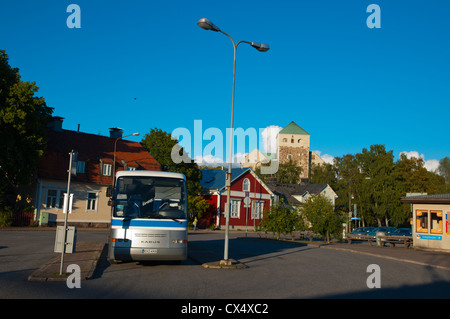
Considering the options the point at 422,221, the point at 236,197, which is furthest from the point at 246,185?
the point at 422,221

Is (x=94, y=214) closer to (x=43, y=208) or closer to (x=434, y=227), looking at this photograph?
(x=43, y=208)

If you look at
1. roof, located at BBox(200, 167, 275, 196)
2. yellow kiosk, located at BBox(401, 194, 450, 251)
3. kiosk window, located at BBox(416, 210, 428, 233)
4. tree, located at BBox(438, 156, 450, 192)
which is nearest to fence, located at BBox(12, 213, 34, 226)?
roof, located at BBox(200, 167, 275, 196)

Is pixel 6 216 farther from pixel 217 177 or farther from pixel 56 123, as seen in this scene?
pixel 217 177

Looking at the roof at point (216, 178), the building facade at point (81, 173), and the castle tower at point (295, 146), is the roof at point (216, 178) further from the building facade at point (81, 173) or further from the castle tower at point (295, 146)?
the castle tower at point (295, 146)

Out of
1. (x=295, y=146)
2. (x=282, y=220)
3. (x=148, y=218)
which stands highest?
(x=295, y=146)

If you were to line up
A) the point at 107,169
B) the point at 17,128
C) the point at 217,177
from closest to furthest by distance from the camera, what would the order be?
1. the point at 17,128
2. the point at 107,169
3. the point at 217,177

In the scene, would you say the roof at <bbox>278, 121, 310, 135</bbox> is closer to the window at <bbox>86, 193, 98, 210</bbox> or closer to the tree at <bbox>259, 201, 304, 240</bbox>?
the window at <bbox>86, 193, 98, 210</bbox>

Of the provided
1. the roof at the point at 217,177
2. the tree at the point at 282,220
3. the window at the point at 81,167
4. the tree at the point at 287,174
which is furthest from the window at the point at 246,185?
the tree at the point at 287,174

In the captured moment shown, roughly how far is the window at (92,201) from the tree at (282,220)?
19086 mm

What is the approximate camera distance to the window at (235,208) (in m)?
56.9

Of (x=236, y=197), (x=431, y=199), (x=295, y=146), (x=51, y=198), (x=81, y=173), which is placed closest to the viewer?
(x=431, y=199)

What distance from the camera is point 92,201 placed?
42.1 meters

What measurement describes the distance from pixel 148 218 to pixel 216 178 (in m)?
46.1

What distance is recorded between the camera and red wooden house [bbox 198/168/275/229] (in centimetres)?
5416
